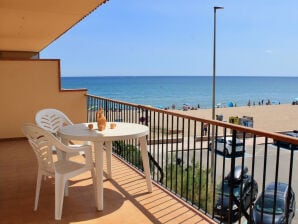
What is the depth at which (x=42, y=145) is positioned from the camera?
271cm

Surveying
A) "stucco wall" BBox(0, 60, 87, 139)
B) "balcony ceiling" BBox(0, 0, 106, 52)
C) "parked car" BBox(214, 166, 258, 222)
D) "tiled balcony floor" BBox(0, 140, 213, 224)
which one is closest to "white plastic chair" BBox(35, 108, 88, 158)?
"tiled balcony floor" BBox(0, 140, 213, 224)

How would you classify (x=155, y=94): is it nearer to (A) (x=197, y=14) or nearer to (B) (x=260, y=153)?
(A) (x=197, y=14)

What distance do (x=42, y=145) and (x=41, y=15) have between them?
136 inches

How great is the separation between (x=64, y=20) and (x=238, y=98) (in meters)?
45.6

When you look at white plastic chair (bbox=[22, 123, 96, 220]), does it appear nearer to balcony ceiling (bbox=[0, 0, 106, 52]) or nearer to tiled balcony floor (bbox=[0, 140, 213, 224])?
tiled balcony floor (bbox=[0, 140, 213, 224])

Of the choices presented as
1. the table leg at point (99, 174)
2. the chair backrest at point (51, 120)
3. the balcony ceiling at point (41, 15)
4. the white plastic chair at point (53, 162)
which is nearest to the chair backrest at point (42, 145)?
the white plastic chair at point (53, 162)

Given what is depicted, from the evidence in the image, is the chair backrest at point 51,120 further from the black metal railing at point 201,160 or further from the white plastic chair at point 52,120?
the black metal railing at point 201,160

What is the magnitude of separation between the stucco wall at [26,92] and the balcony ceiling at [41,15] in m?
0.80

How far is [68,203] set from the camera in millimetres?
3033

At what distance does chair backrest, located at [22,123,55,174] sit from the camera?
266cm

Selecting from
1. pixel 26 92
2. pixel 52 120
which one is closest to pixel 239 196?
pixel 52 120

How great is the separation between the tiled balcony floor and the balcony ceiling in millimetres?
2354

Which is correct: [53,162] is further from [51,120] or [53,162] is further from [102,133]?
[51,120]

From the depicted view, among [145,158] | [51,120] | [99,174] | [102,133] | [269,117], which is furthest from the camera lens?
[269,117]
